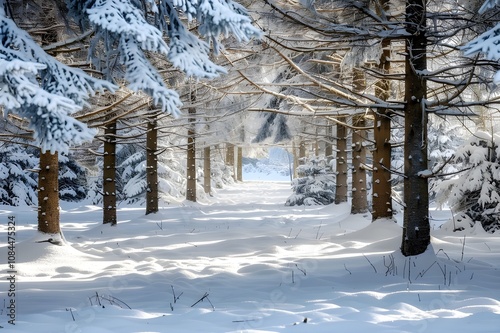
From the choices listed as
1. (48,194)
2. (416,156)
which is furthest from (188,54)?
(48,194)

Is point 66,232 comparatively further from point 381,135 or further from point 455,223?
point 455,223

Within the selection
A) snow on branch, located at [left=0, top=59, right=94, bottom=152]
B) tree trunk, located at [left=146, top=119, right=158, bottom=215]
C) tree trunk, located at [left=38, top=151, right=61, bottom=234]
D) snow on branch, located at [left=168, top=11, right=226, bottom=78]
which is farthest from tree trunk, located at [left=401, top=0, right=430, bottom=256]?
tree trunk, located at [left=146, top=119, right=158, bottom=215]

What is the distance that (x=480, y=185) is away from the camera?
33.5 ft

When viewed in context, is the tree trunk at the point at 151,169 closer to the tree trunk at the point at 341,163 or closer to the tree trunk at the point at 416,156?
the tree trunk at the point at 341,163

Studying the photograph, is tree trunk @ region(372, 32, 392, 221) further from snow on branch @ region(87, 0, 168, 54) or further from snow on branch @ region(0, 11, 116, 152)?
snow on branch @ region(0, 11, 116, 152)

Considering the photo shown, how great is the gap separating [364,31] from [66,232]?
8716mm

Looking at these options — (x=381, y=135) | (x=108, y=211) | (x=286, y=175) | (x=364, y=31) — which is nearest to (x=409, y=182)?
(x=364, y=31)

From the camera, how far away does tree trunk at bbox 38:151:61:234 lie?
8156 millimetres

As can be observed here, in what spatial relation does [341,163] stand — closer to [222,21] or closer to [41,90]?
[222,21]

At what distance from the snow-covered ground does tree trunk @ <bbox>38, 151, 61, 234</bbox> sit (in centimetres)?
27

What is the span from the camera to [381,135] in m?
9.37

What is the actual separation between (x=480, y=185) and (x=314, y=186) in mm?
10841

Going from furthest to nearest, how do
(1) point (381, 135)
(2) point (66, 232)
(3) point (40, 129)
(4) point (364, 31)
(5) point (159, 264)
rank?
(2) point (66, 232) → (1) point (381, 135) → (5) point (159, 264) → (4) point (364, 31) → (3) point (40, 129)

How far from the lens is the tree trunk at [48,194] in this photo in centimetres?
816
